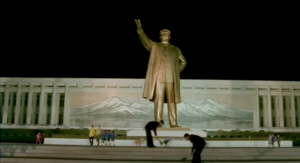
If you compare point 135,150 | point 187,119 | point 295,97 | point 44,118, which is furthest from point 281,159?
point 44,118

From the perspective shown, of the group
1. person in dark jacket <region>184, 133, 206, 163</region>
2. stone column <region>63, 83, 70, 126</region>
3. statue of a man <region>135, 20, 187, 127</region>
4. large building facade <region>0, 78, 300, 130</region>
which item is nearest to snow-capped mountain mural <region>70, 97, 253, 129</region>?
large building facade <region>0, 78, 300, 130</region>

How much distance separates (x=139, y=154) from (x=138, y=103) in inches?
619

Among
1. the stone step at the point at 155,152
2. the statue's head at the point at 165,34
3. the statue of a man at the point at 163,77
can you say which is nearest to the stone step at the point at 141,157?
the stone step at the point at 155,152

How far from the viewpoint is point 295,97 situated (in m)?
25.5

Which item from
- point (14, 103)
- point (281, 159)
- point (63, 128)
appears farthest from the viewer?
point (14, 103)

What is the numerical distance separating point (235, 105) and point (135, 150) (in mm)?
16784

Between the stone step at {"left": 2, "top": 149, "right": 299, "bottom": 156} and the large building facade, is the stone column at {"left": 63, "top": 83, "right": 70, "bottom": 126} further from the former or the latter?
the stone step at {"left": 2, "top": 149, "right": 299, "bottom": 156}

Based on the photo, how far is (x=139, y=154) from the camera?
9.33 m

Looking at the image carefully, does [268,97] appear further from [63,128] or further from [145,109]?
[63,128]

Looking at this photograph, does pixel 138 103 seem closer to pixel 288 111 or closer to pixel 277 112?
pixel 277 112

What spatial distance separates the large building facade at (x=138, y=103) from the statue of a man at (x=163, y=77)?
13.5 m

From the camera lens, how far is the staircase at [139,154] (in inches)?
357

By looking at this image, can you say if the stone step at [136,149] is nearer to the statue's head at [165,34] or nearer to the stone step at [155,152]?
the stone step at [155,152]

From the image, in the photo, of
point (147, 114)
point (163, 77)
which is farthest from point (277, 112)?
point (163, 77)
